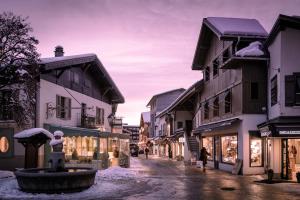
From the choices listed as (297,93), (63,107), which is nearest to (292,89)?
(297,93)

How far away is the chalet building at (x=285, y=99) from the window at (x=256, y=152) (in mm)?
2337

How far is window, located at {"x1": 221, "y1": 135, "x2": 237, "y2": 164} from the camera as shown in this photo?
31203 mm

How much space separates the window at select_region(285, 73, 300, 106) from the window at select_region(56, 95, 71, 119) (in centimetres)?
1460

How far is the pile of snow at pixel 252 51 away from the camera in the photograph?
27.8 meters

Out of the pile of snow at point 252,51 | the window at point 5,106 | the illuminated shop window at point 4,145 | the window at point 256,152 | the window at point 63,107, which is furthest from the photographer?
the window at point 63,107

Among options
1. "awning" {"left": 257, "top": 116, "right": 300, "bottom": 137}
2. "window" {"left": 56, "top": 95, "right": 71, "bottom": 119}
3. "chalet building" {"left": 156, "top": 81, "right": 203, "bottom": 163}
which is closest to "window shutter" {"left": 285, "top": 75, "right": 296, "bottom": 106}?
"awning" {"left": 257, "top": 116, "right": 300, "bottom": 137}

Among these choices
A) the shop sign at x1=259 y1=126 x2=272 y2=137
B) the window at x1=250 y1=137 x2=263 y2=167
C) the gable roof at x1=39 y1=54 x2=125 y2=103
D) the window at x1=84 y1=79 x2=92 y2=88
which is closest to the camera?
the shop sign at x1=259 y1=126 x2=272 y2=137

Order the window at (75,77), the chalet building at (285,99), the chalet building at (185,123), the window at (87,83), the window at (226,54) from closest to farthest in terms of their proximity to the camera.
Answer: the chalet building at (285,99), the window at (226,54), the window at (75,77), the window at (87,83), the chalet building at (185,123)

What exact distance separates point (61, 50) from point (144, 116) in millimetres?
76145

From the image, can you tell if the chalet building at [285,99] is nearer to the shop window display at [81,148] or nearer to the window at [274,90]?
the window at [274,90]

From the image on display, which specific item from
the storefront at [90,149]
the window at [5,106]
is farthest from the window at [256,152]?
the window at [5,106]

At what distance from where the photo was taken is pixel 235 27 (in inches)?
1250

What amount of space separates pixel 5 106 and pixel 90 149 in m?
9.11

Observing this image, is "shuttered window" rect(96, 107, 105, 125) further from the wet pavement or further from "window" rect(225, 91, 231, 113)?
the wet pavement
